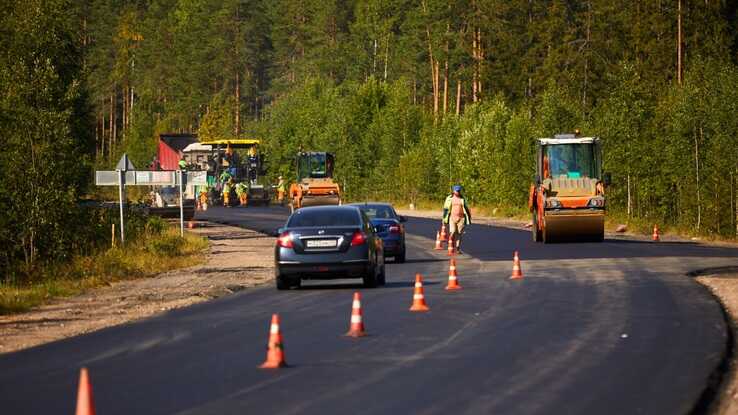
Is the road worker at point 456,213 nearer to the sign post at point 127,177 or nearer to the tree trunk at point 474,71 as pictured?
the sign post at point 127,177

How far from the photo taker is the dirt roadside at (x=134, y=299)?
21413 millimetres

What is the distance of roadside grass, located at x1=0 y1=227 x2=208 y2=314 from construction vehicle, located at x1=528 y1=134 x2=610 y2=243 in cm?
→ 988

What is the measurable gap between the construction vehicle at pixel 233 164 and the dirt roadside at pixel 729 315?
60.1 metres

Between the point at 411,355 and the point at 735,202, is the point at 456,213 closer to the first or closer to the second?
the point at 735,202

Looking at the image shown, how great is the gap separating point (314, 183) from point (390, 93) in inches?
1389

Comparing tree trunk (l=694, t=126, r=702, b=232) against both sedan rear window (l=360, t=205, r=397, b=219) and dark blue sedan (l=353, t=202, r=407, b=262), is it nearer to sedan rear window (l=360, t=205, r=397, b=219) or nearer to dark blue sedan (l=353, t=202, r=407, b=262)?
sedan rear window (l=360, t=205, r=397, b=219)

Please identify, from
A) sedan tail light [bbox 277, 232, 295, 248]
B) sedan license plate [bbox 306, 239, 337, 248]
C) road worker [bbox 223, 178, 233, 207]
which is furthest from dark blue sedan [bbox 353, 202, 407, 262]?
road worker [bbox 223, 178, 233, 207]

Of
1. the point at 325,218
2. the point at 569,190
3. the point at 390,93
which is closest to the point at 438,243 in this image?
the point at 569,190

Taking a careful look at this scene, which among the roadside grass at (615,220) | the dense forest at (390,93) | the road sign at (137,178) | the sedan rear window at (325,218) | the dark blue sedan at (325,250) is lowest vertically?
the roadside grass at (615,220)

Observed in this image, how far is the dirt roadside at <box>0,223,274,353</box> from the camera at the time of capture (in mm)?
21413

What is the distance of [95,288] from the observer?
3119 centimetres

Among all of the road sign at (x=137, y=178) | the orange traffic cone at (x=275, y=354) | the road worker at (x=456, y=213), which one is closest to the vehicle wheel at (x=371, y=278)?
the road worker at (x=456, y=213)

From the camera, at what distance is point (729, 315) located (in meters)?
21.4

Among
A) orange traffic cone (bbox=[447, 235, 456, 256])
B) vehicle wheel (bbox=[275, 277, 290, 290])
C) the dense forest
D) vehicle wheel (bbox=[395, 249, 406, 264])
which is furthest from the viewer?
orange traffic cone (bbox=[447, 235, 456, 256])
